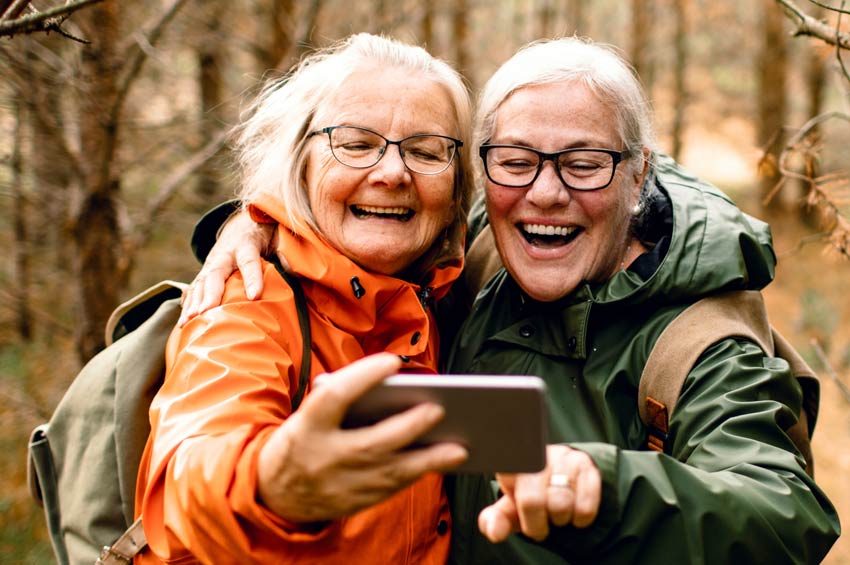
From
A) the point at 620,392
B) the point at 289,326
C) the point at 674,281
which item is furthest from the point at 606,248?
the point at 289,326

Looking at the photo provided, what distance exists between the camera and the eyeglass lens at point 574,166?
89.0 inches

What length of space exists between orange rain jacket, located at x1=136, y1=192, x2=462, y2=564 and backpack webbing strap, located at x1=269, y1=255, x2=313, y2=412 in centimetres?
2

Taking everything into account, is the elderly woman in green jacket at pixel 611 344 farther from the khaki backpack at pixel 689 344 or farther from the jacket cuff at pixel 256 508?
Result: the jacket cuff at pixel 256 508

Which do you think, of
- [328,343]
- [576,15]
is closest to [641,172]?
[328,343]

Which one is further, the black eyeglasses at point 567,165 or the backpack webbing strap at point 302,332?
the black eyeglasses at point 567,165

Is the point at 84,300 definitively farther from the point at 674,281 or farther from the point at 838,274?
the point at 838,274

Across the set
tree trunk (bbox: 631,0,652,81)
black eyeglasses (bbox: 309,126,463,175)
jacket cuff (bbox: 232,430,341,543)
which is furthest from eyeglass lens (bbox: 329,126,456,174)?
tree trunk (bbox: 631,0,652,81)

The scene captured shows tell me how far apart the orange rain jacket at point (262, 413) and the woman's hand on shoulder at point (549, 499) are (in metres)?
0.34

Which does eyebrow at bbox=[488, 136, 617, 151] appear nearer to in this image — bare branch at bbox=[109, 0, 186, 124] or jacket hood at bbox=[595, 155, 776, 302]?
jacket hood at bbox=[595, 155, 776, 302]

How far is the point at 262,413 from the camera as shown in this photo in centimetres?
153

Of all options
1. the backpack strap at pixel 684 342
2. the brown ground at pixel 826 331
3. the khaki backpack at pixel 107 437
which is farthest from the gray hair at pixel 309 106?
the brown ground at pixel 826 331

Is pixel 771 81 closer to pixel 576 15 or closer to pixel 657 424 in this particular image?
pixel 576 15

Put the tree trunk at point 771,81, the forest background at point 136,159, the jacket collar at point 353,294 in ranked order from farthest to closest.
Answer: the tree trunk at point 771,81 → the forest background at point 136,159 → the jacket collar at point 353,294

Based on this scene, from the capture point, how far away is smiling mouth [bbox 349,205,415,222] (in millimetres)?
2174
